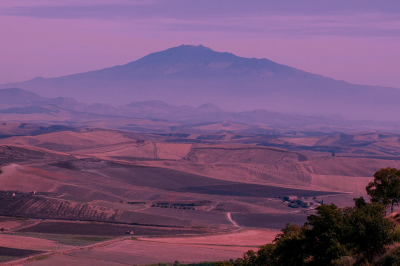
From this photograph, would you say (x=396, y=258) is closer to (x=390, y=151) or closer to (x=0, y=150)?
(x=0, y=150)

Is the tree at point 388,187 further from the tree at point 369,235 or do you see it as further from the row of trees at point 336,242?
the tree at point 369,235

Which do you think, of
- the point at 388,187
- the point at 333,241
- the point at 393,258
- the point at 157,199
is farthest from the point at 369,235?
the point at 157,199

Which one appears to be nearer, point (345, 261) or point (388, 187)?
point (345, 261)

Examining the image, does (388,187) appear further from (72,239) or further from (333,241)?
(72,239)

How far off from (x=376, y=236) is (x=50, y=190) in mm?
52024

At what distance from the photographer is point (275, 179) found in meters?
88.9

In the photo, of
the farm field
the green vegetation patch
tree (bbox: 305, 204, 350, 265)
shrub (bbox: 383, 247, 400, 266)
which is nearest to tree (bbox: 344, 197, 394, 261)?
tree (bbox: 305, 204, 350, 265)

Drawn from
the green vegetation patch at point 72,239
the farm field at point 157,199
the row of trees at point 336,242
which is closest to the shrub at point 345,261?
the row of trees at point 336,242

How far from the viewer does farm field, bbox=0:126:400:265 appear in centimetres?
3762

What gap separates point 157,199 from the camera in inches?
2569

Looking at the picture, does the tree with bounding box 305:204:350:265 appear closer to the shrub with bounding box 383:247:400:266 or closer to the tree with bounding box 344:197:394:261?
the tree with bounding box 344:197:394:261

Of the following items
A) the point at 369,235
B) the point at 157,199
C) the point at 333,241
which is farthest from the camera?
the point at 157,199

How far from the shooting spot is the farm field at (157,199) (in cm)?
3762

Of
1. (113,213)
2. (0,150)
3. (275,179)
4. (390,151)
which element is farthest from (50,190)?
(390,151)
